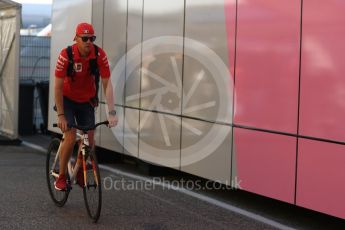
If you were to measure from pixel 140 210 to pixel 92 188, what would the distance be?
2.67ft

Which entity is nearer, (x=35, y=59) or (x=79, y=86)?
(x=79, y=86)

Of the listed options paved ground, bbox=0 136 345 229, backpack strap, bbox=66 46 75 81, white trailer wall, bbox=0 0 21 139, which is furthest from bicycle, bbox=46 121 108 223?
white trailer wall, bbox=0 0 21 139

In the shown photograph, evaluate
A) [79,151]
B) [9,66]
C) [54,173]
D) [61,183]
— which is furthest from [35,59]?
[79,151]

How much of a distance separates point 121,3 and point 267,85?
12.2ft

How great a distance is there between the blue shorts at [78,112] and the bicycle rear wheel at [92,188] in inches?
18.2

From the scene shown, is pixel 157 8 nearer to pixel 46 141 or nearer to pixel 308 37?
pixel 308 37

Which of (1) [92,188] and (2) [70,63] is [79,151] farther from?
(2) [70,63]

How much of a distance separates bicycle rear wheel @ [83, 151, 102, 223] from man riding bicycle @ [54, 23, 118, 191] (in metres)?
0.18

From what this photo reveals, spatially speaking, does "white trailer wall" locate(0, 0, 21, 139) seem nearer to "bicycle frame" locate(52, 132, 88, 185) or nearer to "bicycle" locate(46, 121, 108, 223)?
"bicycle frame" locate(52, 132, 88, 185)

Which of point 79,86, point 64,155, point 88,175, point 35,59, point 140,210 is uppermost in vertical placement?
point 35,59

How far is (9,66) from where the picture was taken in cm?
1330

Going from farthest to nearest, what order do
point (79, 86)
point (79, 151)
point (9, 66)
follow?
point (9, 66) → point (79, 86) → point (79, 151)

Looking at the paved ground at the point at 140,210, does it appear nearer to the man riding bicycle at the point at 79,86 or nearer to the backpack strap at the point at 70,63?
the man riding bicycle at the point at 79,86

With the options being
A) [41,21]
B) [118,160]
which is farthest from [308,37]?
[41,21]
